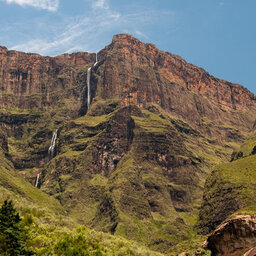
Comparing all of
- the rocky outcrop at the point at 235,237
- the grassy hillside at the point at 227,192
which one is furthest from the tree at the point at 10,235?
the grassy hillside at the point at 227,192

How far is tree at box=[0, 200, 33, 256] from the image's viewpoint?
2256 inches

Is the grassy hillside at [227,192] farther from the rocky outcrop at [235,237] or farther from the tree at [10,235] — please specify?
the tree at [10,235]

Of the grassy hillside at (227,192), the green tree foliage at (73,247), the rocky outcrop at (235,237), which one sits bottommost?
the green tree foliage at (73,247)

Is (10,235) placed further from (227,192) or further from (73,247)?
(227,192)

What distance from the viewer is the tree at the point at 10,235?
5729cm

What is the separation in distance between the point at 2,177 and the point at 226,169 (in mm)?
98485

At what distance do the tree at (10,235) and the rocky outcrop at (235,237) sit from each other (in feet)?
137

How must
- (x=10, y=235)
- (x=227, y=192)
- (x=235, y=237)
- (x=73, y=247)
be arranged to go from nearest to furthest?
1. (x=10, y=235)
2. (x=73, y=247)
3. (x=235, y=237)
4. (x=227, y=192)

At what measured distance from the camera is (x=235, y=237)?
276 feet

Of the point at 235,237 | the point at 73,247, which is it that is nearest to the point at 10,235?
the point at 73,247

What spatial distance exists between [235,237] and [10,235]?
1801 inches

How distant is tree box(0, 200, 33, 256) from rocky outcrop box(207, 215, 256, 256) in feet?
137

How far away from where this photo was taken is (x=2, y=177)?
19012 cm

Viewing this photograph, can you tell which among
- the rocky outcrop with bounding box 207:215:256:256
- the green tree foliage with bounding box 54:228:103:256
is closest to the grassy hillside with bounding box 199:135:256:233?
the rocky outcrop with bounding box 207:215:256:256
